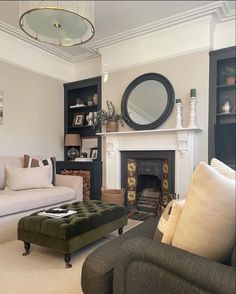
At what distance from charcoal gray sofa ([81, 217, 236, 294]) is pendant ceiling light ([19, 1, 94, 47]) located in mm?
1901

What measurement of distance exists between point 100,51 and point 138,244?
3.77 meters

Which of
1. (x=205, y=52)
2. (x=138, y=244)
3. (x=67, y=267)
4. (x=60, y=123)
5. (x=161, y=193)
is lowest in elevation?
(x=67, y=267)

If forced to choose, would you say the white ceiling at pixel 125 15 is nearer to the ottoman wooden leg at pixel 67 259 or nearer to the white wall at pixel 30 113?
the white wall at pixel 30 113

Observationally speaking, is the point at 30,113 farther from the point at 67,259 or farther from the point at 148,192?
the point at 67,259

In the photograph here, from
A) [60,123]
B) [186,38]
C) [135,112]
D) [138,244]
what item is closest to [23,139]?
[60,123]

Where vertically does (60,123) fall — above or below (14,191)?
above

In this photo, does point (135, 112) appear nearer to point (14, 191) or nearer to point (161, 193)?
point (161, 193)

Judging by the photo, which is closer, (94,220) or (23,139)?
(94,220)

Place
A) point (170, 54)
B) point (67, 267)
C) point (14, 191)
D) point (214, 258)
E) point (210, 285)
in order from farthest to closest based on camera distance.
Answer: point (170, 54) < point (14, 191) < point (67, 267) < point (214, 258) < point (210, 285)

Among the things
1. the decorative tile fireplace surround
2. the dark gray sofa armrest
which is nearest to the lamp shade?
the decorative tile fireplace surround

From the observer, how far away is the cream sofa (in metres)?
2.46

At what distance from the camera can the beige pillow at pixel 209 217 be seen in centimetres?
94

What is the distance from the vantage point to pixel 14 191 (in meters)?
2.89

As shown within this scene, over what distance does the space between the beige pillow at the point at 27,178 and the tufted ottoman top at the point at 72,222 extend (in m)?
0.92
